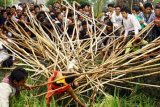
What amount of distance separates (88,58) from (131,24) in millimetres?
1488

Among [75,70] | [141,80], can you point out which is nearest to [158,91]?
[141,80]

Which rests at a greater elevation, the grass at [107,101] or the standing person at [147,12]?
the standing person at [147,12]

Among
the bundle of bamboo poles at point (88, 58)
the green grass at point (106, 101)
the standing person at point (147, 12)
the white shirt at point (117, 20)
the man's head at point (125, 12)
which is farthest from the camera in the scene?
the white shirt at point (117, 20)

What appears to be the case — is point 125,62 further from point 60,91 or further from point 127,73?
point 60,91

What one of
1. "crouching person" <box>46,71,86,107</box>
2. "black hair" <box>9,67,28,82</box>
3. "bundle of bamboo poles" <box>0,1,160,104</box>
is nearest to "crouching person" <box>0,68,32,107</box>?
"black hair" <box>9,67,28,82</box>

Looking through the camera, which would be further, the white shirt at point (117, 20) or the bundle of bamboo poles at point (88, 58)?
the white shirt at point (117, 20)

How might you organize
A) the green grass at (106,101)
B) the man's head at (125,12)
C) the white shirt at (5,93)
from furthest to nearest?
the man's head at (125,12) < the green grass at (106,101) < the white shirt at (5,93)

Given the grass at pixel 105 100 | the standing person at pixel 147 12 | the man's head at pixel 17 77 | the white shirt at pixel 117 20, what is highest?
the man's head at pixel 17 77

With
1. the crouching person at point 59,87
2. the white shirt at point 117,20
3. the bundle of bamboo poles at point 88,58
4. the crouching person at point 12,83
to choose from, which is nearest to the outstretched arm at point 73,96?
the crouching person at point 59,87

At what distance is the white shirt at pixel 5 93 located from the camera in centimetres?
419

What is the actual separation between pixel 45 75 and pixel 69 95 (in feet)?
2.00

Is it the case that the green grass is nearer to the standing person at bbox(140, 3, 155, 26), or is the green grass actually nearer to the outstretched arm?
the outstretched arm

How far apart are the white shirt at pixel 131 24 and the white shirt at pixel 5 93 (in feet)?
11.1

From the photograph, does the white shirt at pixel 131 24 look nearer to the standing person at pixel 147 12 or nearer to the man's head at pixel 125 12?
the man's head at pixel 125 12
